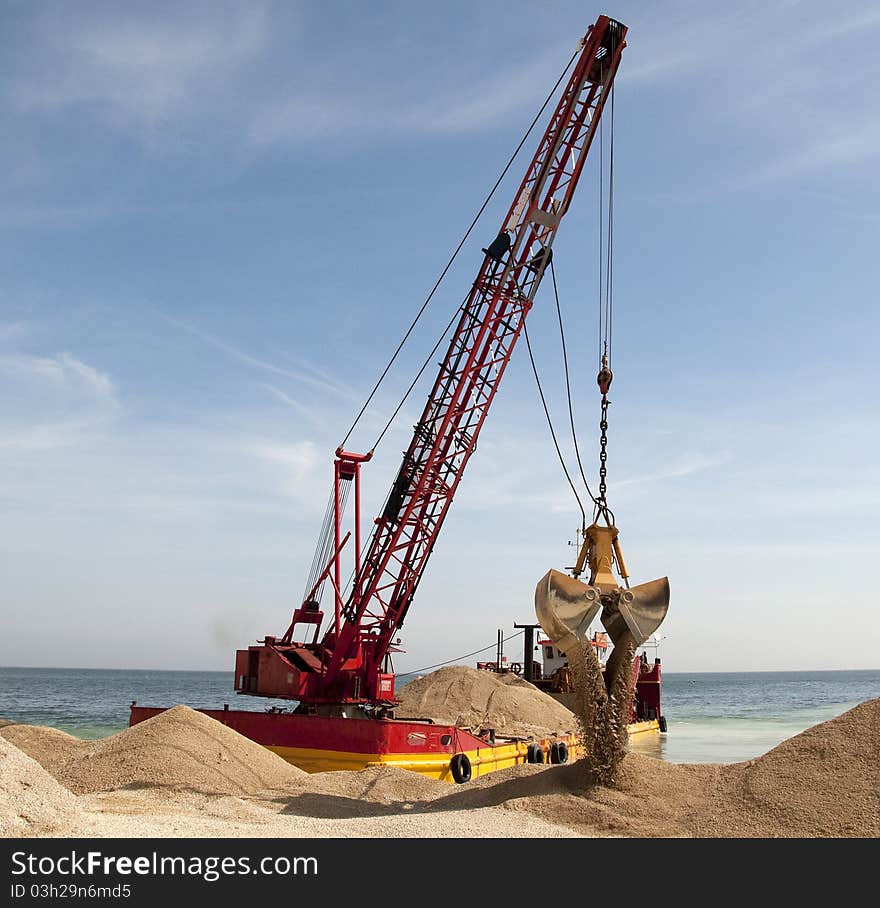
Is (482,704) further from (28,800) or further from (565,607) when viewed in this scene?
(28,800)

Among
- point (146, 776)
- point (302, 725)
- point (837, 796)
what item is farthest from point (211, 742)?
point (837, 796)

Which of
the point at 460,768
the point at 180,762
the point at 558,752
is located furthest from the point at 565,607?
the point at 558,752

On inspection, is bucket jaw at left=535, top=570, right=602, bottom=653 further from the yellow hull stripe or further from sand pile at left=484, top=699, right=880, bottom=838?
the yellow hull stripe

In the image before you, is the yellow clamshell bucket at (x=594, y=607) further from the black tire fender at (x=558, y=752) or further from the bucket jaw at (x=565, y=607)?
the black tire fender at (x=558, y=752)

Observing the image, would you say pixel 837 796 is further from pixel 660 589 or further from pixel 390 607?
pixel 390 607

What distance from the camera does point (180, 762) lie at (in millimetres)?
16312

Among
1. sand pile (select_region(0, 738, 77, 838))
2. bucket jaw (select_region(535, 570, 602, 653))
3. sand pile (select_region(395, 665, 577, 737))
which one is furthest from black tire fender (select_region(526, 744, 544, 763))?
sand pile (select_region(0, 738, 77, 838))

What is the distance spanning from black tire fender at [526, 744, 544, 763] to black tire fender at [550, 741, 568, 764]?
63cm

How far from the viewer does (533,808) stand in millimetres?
13539

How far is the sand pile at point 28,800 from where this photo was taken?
33.7ft

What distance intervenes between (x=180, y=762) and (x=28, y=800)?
5775 mm

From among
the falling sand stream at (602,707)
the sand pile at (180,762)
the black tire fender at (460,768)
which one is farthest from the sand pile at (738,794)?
the black tire fender at (460,768)

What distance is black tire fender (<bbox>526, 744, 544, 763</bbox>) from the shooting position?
25.1 meters
